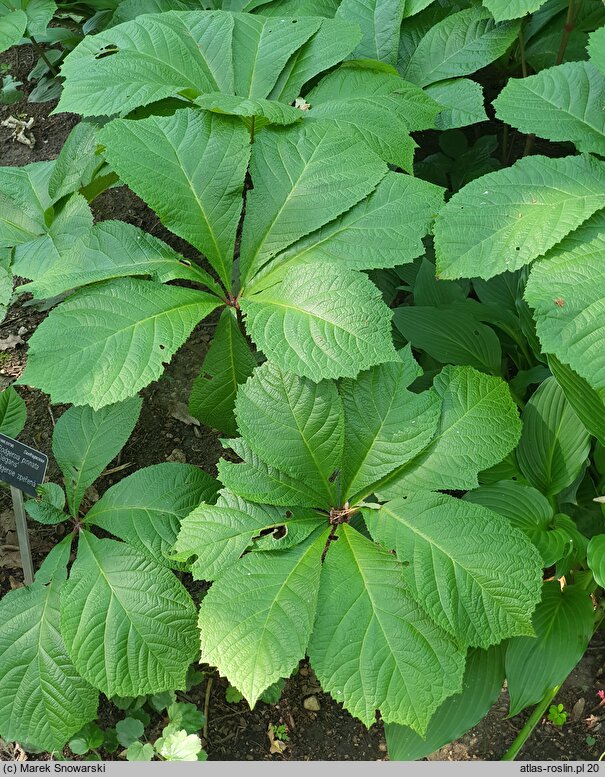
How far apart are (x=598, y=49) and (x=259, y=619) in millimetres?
1599

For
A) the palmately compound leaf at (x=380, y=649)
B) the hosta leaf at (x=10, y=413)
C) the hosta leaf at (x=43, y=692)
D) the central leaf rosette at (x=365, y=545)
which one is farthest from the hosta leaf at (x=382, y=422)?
the hosta leaf at (x=10, y=413)

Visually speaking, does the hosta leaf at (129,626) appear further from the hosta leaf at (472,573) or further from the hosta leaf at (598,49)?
the hosta leaf at (598,49)

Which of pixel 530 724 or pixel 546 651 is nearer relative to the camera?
pixel 546 651

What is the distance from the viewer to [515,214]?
169cm

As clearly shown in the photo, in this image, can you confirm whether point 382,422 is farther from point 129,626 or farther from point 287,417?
point 129,626

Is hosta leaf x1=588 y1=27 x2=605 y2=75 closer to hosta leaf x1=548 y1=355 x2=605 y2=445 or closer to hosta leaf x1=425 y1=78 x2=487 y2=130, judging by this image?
hosta leaf x1=425 y1=78 x2=487 y2=130

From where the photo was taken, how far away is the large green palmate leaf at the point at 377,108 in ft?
6.21

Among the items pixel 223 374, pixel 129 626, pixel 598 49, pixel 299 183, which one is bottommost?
pixel 129 626

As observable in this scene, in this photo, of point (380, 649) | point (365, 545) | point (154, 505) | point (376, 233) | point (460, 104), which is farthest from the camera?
point (460, 104)

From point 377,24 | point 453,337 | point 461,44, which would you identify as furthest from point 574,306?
point 377,24

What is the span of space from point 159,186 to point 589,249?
3.43 ft

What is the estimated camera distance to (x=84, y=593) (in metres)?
1.72

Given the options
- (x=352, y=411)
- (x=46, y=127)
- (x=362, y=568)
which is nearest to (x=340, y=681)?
(x=362, y=568)

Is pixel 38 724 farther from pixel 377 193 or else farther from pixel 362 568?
pixel 377 193
